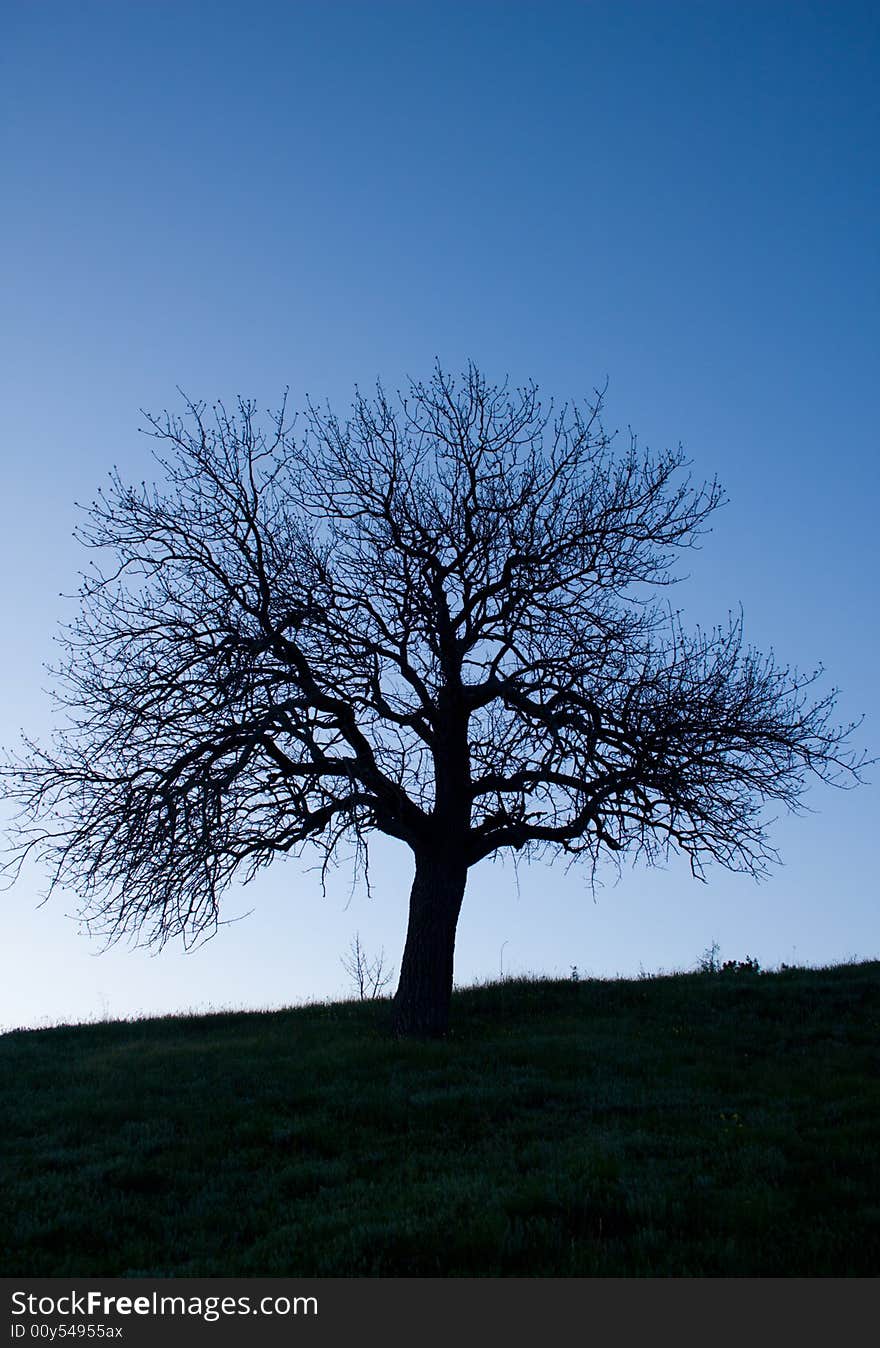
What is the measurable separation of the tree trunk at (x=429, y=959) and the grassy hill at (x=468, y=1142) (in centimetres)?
66

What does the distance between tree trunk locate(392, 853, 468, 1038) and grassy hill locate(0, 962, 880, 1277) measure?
0.66 m

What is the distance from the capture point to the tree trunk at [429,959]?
A: 54.4 feet

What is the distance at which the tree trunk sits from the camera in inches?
653

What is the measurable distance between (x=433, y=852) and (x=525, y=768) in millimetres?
2144

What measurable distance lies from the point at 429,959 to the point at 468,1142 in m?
5.37

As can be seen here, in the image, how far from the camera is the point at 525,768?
16656 millimetres

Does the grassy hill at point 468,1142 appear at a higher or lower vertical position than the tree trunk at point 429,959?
lower

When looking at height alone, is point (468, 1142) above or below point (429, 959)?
below

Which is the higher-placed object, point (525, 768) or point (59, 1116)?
point (525, 768)

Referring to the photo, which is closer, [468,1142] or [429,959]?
[468,1142]

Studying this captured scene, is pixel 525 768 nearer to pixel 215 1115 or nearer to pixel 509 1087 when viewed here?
pixel 509 1087

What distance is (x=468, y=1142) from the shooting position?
11.3 meters
